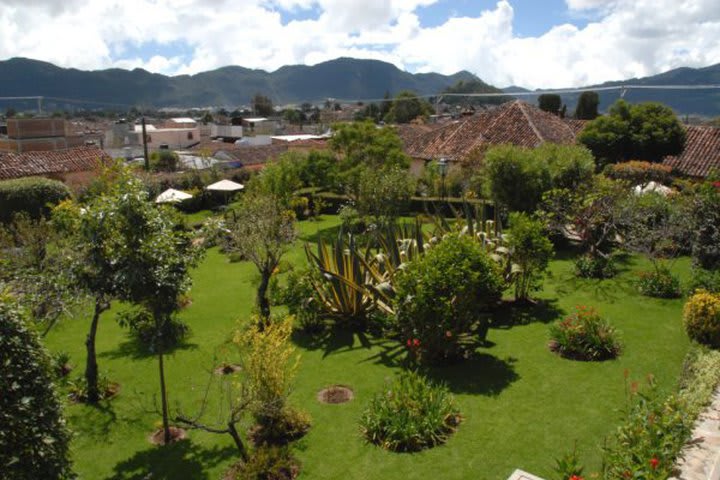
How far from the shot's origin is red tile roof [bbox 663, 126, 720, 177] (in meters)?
24.7

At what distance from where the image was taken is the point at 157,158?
43.1 metres

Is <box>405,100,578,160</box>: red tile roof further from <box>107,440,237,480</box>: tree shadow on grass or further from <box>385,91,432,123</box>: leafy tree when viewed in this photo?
<box>385,91,432,123</box>: leafy tree

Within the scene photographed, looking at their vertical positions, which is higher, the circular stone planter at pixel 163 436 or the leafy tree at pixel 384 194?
the leafy tree at pixel 384 194

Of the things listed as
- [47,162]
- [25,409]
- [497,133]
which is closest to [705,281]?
[25,409]

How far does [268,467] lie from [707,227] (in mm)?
11112

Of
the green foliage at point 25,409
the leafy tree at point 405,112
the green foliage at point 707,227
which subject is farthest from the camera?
the leafy tree at point 405,112

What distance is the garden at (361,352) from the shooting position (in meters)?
6.82

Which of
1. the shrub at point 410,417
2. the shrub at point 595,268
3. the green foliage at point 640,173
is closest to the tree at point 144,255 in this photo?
the shrub at point 410,417

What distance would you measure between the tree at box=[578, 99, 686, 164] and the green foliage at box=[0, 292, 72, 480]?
998 inches

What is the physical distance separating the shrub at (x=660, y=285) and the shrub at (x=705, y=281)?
0.43 m

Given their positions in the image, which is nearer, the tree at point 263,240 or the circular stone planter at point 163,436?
the circular stone planter at point 163,436

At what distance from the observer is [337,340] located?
11258 mm

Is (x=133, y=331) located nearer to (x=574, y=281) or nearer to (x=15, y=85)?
(x=574, y=281)

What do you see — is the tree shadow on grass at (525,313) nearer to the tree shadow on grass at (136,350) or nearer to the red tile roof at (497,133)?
the tree shadow on grass at (136,350)
